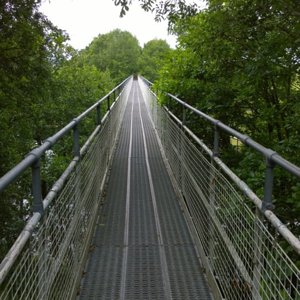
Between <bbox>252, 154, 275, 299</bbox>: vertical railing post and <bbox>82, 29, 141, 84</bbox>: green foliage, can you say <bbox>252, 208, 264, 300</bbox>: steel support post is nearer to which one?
<bbox>252, 154, 275, 299</bbox>: vertical railing post

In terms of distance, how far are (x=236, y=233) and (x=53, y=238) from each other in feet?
3.70

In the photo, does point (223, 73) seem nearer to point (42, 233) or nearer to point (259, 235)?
point (259, 235)

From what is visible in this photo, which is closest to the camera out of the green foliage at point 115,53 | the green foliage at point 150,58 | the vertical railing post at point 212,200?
the vertical railing post at point 212,200

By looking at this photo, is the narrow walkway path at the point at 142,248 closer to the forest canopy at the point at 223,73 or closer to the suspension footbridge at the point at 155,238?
the suspension footbridge at the point at 155,238

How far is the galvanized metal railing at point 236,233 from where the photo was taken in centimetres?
186

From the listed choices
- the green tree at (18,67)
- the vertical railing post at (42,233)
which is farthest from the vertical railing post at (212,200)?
the green tree at (18,67)

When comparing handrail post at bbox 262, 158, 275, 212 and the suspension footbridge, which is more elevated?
handrail post at bbox 262, 158, 275, 212

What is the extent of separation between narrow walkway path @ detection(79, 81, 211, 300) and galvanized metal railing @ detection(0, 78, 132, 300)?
23 cm

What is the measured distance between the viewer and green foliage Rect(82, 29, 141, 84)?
68062 mm

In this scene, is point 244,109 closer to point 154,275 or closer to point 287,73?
point 287,73

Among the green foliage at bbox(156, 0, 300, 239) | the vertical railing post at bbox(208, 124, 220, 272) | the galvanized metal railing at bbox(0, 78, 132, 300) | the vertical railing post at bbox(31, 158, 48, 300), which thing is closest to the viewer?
the galvanized metal railing at bbox(0, 78, 132, 300)

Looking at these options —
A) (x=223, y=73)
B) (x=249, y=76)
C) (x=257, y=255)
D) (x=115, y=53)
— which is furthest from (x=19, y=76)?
(x=115, y=53)

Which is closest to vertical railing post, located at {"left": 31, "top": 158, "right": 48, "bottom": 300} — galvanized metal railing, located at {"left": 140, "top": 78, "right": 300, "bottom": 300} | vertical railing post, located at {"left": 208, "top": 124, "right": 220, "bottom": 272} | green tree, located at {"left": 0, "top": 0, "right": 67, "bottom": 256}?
galvanized metal railing, located at {"left": 140, "top": 78, "right": 300, "bottom": 300}

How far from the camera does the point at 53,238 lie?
2.43 metres
